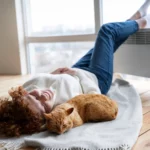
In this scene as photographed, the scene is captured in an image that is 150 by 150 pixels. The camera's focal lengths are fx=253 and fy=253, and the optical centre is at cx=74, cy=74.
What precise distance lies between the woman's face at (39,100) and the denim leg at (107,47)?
0.50m

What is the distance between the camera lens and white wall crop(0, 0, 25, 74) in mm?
2963

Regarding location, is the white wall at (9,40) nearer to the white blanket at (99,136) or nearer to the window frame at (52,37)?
the window frame at (52,37)

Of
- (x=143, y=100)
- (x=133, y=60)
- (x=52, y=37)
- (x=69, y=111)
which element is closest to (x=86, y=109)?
(x=69, y=111)

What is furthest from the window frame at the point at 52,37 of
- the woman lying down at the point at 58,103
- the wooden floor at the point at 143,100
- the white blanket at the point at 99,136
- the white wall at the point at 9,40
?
the white blanket at the point at 99,136

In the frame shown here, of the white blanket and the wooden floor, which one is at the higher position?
the white blanket

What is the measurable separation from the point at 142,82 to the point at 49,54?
1204mm

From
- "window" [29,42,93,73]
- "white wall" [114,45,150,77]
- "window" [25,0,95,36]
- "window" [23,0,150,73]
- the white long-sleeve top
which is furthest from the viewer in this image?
"window" [29,42,93,73]

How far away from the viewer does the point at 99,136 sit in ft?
3.41

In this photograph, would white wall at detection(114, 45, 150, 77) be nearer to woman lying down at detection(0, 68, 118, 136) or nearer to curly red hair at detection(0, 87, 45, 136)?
woman lying down at detection(0, 68, 118, 136)

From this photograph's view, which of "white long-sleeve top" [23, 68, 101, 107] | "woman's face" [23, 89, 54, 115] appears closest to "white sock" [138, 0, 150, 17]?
"white long-sleeve top" [23, 68, 101, 107]

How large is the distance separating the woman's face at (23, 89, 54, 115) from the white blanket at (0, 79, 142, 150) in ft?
0.37

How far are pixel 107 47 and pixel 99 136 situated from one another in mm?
844

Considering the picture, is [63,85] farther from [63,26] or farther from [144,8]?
[63,26]

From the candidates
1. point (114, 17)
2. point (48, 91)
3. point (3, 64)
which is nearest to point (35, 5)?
point (3, 64)
